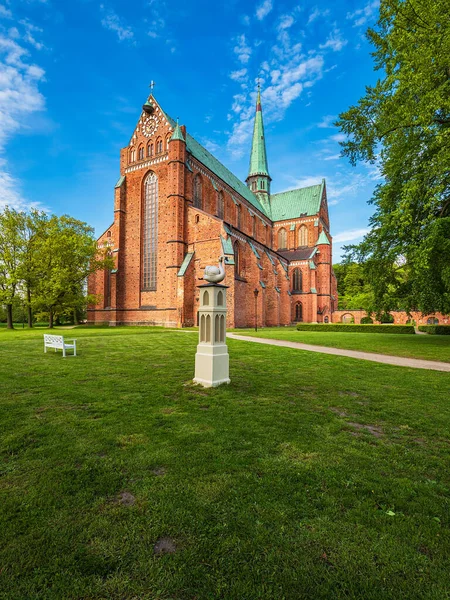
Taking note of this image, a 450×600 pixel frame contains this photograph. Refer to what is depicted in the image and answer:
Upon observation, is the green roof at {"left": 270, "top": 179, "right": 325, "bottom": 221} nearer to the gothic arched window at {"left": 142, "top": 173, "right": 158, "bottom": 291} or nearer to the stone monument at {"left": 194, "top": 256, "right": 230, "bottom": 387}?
the gothic arched window at {"left": 142, "top": 173, "right": 158, "bottom": 291}

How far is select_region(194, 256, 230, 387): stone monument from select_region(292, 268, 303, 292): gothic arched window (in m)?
37.6

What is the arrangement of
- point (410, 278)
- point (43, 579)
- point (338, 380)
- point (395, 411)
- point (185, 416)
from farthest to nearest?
1. point (410, 278)
2. point (338, 380)
3. point (395, 411)
4. point (185, 416)
5. point (43, 579)

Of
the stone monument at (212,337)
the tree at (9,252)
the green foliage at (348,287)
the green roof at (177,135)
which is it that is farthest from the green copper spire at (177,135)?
the green foliage at (348,287)

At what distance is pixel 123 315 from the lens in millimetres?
30031

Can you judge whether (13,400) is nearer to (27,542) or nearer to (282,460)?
(27,542)

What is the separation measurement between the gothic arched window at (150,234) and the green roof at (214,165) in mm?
5263

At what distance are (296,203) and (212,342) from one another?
48843mm

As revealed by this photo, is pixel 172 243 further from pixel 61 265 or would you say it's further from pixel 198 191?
pixel 61 265

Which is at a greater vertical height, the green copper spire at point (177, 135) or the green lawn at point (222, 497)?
the green copper spire at point (177, 135)

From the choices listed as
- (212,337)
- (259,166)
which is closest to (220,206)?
(259,166)

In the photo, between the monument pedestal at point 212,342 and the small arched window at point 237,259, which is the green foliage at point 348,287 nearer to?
the small arched window at point 237,259

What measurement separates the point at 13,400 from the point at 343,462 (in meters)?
5.15

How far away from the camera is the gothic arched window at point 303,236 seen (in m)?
48.0

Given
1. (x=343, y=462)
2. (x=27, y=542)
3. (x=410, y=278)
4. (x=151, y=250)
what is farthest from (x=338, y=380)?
(x=151, y=250)
